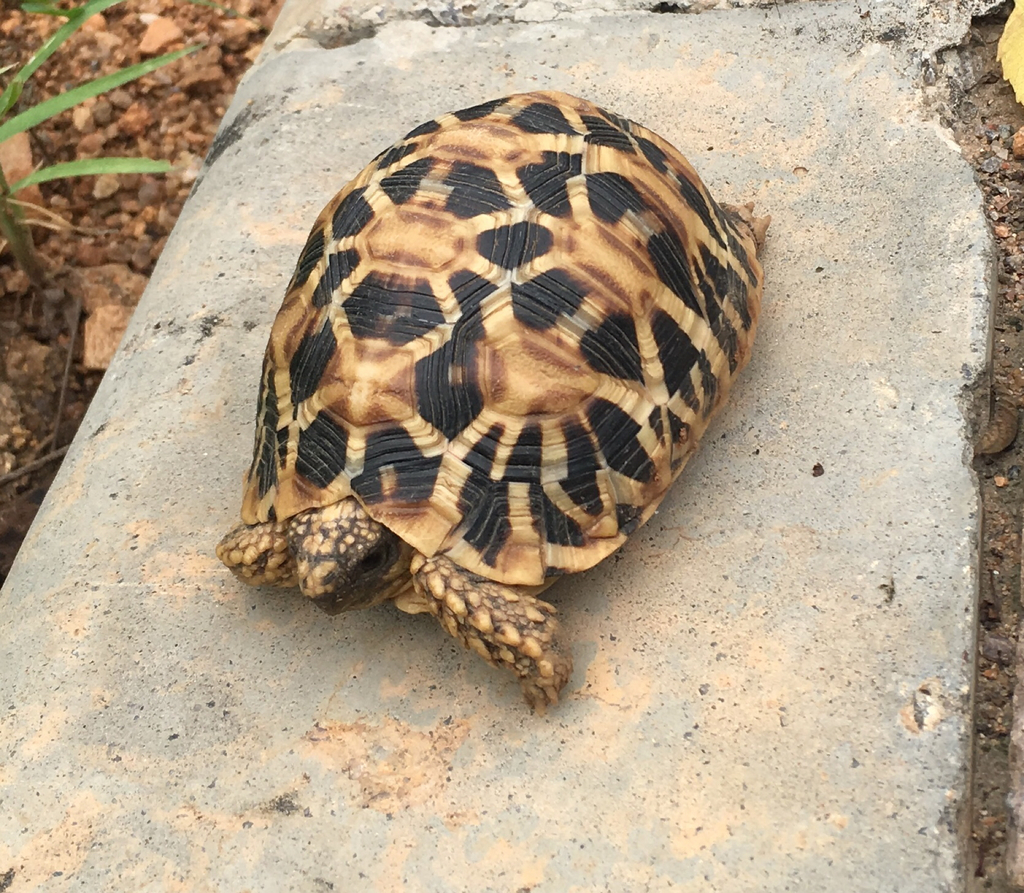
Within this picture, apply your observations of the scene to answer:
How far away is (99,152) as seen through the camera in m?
3.64

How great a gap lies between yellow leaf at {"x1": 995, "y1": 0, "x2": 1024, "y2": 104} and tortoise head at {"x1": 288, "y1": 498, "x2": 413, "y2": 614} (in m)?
1.86

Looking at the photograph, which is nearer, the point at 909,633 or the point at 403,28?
the point at 909,633

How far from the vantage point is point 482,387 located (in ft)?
5.82

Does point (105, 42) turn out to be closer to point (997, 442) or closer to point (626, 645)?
point (626, 645)

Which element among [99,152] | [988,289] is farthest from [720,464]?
[99,152]

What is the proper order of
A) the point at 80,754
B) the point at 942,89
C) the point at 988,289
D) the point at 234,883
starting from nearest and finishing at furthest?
1. the point at 234,883
2. the point at 80,754
3. the point at 988,289
4. the point at 942,89

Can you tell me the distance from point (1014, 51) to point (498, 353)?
5.34 ft

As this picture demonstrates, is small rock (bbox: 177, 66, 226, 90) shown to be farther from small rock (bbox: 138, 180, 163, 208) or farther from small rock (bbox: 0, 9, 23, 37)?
small rock (bbox: 0, 9, 23, 37)

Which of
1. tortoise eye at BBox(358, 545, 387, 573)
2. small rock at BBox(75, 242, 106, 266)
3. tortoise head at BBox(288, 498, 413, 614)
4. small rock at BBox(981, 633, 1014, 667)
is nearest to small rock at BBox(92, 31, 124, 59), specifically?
small rock at BBox(75, 242, 106, 266)

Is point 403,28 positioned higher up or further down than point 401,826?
higher up

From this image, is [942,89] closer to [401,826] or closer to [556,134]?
[556,134]

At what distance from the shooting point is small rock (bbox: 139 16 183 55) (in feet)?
12.6

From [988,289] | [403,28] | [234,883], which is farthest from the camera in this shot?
[403,28]

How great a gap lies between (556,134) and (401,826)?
4.49ft
